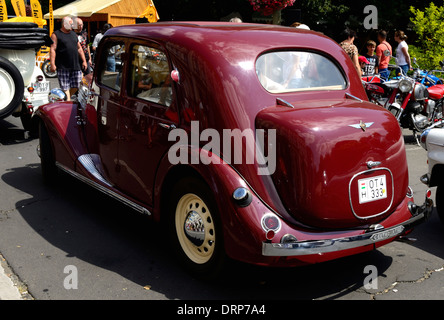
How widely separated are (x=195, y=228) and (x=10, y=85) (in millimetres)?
5083

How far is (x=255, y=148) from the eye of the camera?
3842 mm

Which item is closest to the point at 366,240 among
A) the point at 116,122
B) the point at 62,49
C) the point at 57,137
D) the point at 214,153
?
the point at 214,153

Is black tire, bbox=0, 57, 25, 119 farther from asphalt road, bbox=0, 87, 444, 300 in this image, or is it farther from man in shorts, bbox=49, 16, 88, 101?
asphalt road, bbox=0, 87, 444, 300

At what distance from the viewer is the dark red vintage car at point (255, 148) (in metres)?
3.70

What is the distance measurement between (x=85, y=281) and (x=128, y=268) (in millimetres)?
381

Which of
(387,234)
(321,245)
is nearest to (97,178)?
(321,245)

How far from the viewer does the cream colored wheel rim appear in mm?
3982

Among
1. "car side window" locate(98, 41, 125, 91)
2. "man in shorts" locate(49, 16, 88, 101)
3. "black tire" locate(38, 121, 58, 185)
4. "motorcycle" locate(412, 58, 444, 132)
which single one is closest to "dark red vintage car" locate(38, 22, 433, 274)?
"car side window" locate(98, 41, 125, 91)

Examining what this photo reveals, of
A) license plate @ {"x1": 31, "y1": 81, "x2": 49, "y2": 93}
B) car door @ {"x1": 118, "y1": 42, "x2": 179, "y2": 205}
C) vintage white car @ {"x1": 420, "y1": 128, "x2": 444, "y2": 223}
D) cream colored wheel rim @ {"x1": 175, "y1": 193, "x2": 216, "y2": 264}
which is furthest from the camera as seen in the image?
license plate @ {"x1": 31, "y1": 81, "x2": 49, "y2": 93}

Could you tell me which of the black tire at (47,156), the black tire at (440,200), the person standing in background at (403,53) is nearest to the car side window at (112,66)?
the black tire at (47,156)

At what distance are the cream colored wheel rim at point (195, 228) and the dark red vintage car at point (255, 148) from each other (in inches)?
0.4

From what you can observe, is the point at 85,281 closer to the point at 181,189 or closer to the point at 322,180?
the point at 181,189

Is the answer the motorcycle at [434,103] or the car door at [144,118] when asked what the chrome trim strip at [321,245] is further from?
the motorcycle at [434,103]

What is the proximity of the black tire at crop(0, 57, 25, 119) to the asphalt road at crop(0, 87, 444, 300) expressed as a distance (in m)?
2.34
